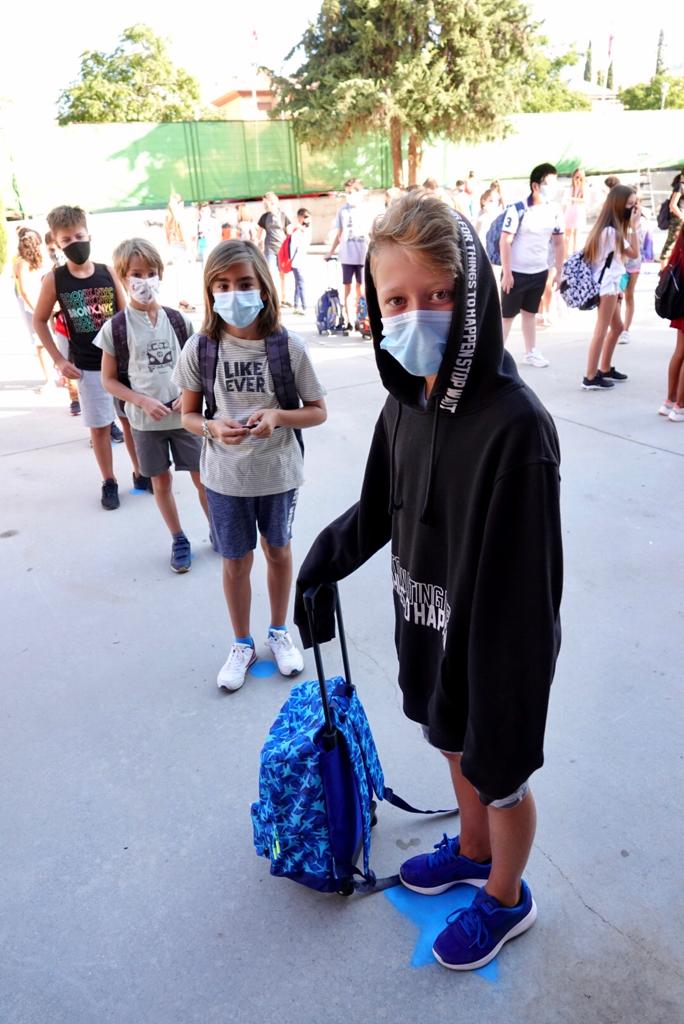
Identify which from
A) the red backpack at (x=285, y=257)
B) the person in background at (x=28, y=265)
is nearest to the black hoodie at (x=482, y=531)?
the person in background at (x=28, y=265)

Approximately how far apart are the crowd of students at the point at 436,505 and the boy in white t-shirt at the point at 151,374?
39.2 inches

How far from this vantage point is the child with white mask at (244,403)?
268 cm

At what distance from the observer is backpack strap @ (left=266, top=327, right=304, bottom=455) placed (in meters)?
2.75

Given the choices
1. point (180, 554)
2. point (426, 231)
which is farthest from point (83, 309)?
point (426, 231)

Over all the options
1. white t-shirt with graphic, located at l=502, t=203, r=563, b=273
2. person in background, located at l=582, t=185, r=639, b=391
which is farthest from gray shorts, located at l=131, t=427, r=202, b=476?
white t-shirt with graphic, located at l=502, t=203, r=563, b=273

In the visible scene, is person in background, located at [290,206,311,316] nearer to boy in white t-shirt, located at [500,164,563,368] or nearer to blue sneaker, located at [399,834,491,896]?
boy in white t-shirt, located at [500,164,563,368]

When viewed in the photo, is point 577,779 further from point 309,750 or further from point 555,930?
point 309,750

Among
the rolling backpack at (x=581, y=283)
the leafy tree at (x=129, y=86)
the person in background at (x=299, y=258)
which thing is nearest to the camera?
the rolling backpack at (x=581, y=283)

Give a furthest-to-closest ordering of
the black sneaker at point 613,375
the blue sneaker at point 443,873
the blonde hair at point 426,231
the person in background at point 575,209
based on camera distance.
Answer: the person in background at point 575,209
the black sneaker at point 613,375
the blue sneaker at point 443,873
the blonde hair at point 426,231

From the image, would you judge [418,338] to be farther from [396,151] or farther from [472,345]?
[396,151]

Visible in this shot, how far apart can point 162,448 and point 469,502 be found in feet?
9.03

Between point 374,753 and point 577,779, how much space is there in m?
0.73

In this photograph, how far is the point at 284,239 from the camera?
11914mm

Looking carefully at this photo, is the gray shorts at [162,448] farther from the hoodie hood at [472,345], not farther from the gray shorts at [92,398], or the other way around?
the hoodie hood at [472,345]
